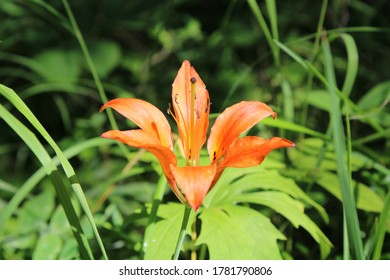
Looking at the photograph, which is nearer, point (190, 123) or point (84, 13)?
point (190, 123)

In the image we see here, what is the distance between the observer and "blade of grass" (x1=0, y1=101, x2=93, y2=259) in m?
1.19

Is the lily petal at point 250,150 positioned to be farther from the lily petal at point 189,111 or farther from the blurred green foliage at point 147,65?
the blurred green foliage at point 147,65

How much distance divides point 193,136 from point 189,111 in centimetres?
8

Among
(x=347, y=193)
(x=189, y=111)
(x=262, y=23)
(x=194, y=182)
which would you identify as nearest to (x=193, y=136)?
(x=189, y=111)

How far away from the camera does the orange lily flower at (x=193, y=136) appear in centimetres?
99

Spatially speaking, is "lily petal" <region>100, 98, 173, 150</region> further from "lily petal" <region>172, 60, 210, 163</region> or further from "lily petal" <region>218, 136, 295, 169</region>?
"lily petal" <region>218, 136, 295, 169</region>

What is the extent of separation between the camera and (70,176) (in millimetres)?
1170

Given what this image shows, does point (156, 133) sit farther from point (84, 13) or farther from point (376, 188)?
point (84, 13)

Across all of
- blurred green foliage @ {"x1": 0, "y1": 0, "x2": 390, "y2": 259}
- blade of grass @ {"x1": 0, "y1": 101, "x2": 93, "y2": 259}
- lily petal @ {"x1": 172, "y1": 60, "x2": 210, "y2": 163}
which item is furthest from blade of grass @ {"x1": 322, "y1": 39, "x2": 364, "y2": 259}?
blurred green foliage @ {"x1": 0, "y1": 0, "x2": 390, "y2": 259}

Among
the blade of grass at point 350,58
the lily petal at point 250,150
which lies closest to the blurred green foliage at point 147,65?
the blade of grass at point 350,58

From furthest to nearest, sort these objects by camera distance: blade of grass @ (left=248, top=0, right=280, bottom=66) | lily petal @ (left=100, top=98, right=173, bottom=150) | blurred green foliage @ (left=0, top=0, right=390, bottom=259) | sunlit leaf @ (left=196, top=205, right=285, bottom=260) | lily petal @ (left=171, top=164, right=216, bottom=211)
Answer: blurred green foliage @ (left=0, top=0, right=390, bottom=259) < blade of grass @ (left=248, top=0, right=280, bottom=66) < sunlit leaf @ (left=196, top=205, right=285, bottom=260) < lily petal @ (left=100, top=98, right=173, bottom=150) < lily petal @ (left=171, top=164, right=216, bottom=211)
